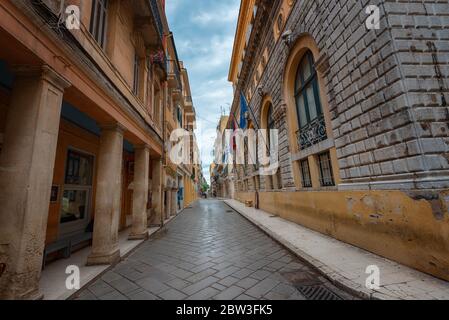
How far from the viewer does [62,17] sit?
9.56ft

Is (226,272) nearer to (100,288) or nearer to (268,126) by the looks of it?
(100,288)

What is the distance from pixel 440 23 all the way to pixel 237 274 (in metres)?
6.44

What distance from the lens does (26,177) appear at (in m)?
2.38

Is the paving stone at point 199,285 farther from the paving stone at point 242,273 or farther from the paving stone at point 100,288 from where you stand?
the paving stone at point 100,288

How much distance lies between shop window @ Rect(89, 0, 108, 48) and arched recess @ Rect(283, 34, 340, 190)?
240 inches

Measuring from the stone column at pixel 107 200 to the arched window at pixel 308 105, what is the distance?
247 inches

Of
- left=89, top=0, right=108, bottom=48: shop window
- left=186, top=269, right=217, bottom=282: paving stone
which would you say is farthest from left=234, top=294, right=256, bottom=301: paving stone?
left=89, top=0, right=108, bottom=48: shop window

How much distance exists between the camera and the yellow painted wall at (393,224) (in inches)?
116

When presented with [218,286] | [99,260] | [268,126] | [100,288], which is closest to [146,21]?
[99,260]

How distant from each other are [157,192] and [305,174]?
262 inches

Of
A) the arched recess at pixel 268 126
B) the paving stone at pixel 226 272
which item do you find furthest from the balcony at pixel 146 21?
the paving stone at pixel 226 272

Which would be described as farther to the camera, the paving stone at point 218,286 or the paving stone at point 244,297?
the paving stone at point 218,286

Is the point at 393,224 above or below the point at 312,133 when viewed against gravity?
below
